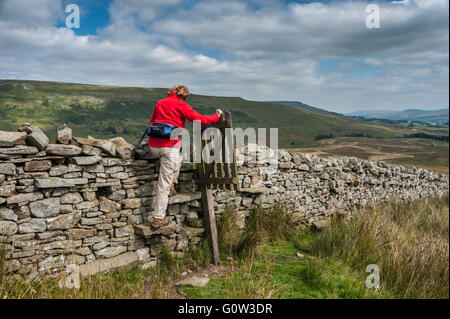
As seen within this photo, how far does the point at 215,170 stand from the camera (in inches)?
205

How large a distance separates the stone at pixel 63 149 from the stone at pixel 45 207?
672 millimetres

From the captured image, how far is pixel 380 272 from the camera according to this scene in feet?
18.7

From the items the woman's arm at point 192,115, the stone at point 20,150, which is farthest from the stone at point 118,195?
the woman's arm at point 192,115

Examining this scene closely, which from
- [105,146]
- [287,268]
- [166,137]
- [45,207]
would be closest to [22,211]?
[45,207]

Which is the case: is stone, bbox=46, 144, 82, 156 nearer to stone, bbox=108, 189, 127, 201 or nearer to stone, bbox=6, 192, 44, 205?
stone, bbox=6, 192, 44, 205

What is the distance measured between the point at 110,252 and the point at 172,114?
2458 millimetres

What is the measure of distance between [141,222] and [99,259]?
858mm

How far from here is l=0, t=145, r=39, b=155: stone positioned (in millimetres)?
3773

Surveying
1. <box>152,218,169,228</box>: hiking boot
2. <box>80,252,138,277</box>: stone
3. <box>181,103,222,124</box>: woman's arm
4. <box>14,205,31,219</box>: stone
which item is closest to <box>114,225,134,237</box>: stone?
<box>80,252,138,277</box>: stone

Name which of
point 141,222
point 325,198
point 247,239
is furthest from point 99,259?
point 325,198

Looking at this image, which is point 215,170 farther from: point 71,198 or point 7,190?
point 7,190

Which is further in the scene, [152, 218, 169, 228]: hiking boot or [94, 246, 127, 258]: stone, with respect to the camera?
[152, 218, 169, 228]: hiking boot

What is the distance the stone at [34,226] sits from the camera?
3997 millimetres

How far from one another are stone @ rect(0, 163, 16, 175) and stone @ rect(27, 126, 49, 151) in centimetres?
38
